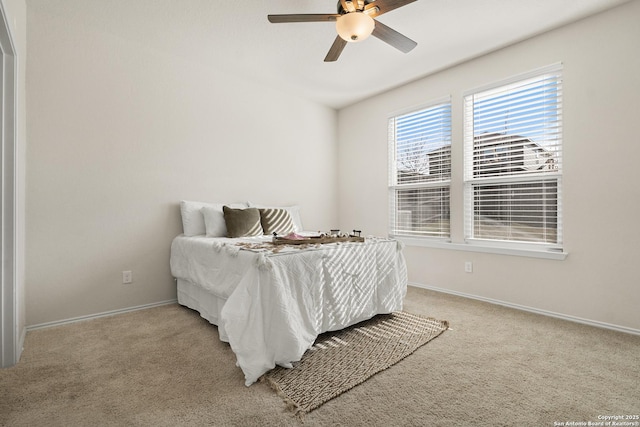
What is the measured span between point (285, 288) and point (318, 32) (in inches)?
88.8

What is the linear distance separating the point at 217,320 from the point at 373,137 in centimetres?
314

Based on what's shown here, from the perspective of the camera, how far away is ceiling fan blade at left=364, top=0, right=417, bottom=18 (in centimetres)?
192

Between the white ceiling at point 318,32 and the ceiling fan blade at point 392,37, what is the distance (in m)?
0.34

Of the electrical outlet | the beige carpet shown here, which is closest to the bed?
the beige carpet

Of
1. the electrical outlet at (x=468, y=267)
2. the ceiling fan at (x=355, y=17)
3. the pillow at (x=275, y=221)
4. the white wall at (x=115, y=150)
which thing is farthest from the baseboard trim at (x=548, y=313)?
the ceiling fan at (x=355, y=17)

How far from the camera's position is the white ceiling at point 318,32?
2.46m

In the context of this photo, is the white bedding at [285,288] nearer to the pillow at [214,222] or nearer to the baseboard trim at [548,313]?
the pillow at [214,222]

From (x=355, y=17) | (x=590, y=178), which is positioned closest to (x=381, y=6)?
(x=355, y=17)

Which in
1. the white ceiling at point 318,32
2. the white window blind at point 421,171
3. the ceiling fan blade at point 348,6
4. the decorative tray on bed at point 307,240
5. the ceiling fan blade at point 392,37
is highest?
the white ceiling at point 318,32

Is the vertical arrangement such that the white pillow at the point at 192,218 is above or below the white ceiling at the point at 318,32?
below

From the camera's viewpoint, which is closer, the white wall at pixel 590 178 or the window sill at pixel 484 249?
the white wall at pixel 590 178

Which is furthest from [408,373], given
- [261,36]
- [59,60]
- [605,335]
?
[59,60]

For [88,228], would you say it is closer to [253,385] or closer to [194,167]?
[194,167]

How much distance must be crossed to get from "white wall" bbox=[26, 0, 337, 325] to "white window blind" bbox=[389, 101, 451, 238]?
6.14ft
